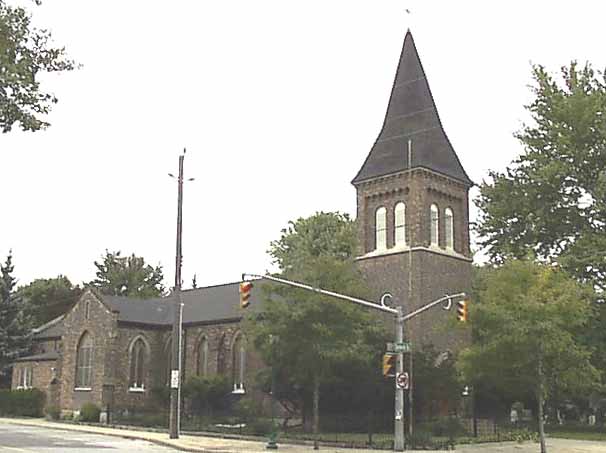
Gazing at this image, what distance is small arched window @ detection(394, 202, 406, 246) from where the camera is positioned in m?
45.7

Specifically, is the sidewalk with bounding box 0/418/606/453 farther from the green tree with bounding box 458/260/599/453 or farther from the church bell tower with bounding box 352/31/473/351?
the church bell tower with bounding box 352/31/473/351

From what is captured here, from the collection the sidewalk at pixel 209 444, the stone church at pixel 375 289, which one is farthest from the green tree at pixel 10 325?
the sidewalk at pixel 209 444

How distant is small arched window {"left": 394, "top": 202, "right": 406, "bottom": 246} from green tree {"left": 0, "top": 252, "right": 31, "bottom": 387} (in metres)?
32.3

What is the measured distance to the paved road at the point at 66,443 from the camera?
91.5ft

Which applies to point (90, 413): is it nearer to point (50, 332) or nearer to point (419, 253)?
point (50, 332)

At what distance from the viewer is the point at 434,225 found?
4606 centimetres

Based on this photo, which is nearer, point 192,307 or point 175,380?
point 175,380

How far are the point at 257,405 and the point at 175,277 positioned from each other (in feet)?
45.4

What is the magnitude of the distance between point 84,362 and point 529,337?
115 feet

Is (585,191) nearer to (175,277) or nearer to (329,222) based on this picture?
(175,277)

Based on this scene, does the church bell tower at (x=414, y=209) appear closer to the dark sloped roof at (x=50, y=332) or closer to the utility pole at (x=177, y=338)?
the utility pole at (x=177, y=338)

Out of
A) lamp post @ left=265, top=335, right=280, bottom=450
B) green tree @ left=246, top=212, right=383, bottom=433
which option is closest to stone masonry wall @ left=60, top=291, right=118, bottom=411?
lamp post @ left=265, top=335, right=280, bottom=450

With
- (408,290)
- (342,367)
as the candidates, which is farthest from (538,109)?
(342,367)

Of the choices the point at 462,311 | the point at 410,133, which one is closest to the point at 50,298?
the point at 410,133
